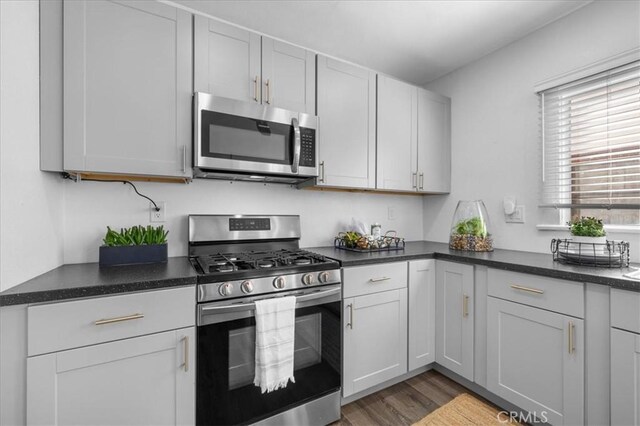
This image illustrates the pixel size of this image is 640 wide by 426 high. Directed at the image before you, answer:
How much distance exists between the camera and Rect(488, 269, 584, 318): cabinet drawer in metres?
1.44

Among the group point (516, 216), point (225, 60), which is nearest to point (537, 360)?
point (516, 216)

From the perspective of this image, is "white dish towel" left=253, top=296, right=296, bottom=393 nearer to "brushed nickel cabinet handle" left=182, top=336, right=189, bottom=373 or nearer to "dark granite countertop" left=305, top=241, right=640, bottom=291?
"brushed nickel cabinet handle" left=182, top=336, right=189, bottom=373

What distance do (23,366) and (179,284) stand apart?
1.84 ft

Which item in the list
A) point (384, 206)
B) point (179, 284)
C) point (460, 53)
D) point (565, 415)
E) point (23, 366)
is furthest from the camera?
point (384, 206)

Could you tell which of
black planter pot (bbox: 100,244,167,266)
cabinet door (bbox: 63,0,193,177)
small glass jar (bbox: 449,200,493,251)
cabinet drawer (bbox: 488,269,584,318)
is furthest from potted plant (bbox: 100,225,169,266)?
small glass jar (bbox: 449,200,493,251)

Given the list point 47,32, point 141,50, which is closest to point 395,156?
point 141,50

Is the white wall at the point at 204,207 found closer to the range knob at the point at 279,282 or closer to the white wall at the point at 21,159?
the white wall at the point at 21,159

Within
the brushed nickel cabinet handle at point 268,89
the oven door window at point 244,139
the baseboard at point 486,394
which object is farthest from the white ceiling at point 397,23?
the baseboard at point 486,394

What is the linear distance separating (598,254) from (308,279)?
1547 millimetres

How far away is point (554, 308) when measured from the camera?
4.97ft

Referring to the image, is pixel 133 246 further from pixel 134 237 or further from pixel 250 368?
pixel 250 368

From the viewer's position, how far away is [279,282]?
4.95 ft

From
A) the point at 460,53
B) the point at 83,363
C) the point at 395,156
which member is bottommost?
the point at 83,363

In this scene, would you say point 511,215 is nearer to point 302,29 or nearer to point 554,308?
point 554,308
